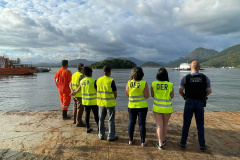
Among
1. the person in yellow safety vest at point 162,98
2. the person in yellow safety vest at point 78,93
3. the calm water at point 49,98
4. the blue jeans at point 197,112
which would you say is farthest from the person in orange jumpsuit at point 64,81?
the calm water at point 49,98

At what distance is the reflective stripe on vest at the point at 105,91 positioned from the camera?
3831 mm

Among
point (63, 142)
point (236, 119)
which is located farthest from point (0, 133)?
point (236, 119)

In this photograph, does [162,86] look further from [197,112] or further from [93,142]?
[93,142]

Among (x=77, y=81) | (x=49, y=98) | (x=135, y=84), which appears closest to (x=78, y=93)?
(x=77, y=81)

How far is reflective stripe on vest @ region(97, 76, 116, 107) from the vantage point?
Result: 3.83 meters

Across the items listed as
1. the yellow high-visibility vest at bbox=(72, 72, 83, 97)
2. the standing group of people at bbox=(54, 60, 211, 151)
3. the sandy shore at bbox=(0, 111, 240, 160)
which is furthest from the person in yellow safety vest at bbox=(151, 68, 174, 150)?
the yellow high-visibility vest at bbox=(72, 72, 83, 97)

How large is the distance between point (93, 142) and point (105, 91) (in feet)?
4.24

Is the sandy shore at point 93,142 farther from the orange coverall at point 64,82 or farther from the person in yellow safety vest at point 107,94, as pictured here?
the orange coverall at point 64,82

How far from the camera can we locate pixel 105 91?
12.7 ft

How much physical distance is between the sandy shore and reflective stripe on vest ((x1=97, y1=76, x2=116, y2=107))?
38.6 inches

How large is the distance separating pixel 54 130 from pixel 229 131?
509 centimetres

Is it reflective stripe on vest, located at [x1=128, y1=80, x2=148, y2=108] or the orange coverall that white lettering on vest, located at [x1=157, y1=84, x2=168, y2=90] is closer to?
reflective stripe on vest, located at [x1=128, y1=80, x2=148, y2=108]

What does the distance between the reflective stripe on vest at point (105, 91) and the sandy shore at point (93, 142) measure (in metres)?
0.98

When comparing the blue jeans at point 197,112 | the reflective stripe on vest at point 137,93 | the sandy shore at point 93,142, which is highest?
the reflective stripe on vest at point 137,93
